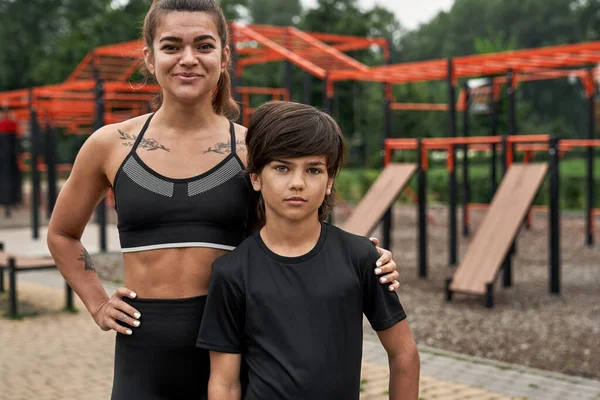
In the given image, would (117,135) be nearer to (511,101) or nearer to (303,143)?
(303,143)

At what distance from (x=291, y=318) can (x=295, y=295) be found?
0.05m

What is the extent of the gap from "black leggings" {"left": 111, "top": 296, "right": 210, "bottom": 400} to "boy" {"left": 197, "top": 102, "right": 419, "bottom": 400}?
0.18 m

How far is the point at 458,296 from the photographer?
8242mm

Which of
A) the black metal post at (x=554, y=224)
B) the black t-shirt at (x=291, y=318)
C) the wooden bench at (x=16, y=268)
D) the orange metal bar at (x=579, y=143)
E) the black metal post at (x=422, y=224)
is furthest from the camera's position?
the orange metal bar at (x=579, y=143)

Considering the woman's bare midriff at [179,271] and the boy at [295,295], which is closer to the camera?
the boy at [295,295]

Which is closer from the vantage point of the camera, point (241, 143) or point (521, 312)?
point (241, 143)

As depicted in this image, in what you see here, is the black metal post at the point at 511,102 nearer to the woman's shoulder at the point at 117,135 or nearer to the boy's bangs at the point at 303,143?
the woman's shoulder at the point at 117,135

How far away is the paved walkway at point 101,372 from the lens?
15.7 ft

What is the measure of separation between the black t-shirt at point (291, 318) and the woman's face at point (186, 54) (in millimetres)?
460

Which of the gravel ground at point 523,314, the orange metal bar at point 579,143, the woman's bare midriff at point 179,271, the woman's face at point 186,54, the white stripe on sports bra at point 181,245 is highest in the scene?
the woman's face at point 186,54

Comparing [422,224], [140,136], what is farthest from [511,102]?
[140,136]

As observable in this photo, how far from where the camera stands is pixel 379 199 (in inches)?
381

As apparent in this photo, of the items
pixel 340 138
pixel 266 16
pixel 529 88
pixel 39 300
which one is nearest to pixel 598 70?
pixel 39 300

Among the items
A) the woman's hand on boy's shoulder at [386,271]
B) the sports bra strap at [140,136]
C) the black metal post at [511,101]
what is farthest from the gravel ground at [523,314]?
the sports bra strap at [140,136]
